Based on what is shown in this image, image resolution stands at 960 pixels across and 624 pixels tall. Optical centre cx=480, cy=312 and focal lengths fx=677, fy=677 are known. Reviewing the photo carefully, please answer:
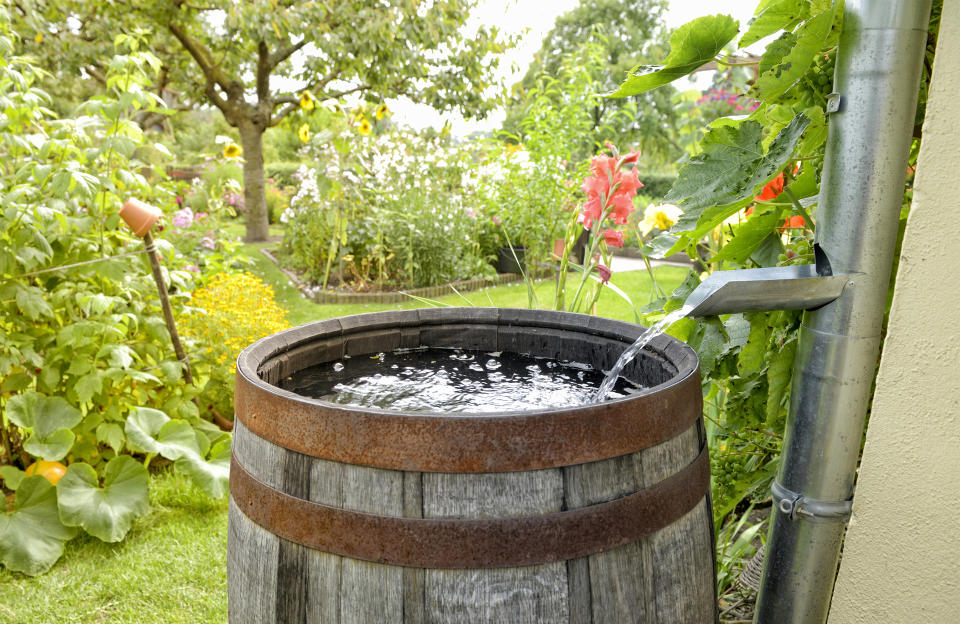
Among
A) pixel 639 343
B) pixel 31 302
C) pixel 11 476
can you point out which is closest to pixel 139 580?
pixel 11 476

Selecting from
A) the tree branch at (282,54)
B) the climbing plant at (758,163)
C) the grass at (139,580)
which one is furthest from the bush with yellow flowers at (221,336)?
the tree branch at (282,54)

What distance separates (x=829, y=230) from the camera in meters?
0.92

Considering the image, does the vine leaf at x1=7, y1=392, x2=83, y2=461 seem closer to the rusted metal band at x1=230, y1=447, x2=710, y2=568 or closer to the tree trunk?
the rusted metal band at x1=230, y1=447, x2=710, y2=568

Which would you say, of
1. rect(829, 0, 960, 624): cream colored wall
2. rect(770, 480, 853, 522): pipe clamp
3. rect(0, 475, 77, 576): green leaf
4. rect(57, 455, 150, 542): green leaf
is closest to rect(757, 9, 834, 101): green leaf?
rect(829, 0, 960, 624): cream colored wall

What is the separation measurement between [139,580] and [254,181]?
7.87m

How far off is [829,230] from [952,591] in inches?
19.1

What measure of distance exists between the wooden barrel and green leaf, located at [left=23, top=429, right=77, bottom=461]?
166 centimetres

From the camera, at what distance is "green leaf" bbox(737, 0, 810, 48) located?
967 mm

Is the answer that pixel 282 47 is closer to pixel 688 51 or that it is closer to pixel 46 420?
pixel 46 420

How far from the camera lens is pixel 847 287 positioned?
2.96 feet

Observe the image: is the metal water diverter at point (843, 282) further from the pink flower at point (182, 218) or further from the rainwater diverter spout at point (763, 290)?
the pink flower at point (182, 218)

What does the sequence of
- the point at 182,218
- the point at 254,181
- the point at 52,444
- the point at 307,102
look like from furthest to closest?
the point at 254,181 < the point at 307,102 < the point at 182,218 < the point at 52,444

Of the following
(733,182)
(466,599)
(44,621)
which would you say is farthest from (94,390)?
(733,182)

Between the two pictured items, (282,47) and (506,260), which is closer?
(506,260)
